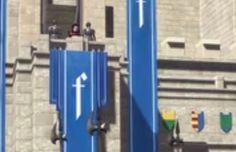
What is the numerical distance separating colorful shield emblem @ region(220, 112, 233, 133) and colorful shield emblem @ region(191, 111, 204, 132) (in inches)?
28.5

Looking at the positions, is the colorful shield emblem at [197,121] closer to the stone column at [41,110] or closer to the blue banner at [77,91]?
the blue banner at [77,91]

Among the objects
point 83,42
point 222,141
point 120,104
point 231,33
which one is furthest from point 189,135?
point 231,33

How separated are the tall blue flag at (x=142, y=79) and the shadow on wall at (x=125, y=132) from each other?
0.63ft

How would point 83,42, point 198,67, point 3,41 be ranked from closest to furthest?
point 3,41 → point 83,42 → point 198,67

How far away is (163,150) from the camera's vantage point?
2816 cm

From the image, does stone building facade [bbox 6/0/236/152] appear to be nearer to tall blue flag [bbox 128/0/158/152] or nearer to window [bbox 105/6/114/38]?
window [bbox 105/6/114/38]

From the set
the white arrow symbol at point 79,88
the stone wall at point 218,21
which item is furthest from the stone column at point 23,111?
the stone wall at point 218,21

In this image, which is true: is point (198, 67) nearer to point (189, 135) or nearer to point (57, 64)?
point (189, 135)

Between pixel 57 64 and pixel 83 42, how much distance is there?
59.6 inches

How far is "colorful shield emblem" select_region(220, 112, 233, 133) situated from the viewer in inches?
1152

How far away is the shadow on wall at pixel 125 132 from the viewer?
2617cm

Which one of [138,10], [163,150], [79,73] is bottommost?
[163,150]

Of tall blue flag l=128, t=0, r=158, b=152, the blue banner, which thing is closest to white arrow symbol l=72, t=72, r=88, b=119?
the blue banner

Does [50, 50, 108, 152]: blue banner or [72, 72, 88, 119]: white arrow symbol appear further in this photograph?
[72, 72, 88, 119]: white arrow symbol
